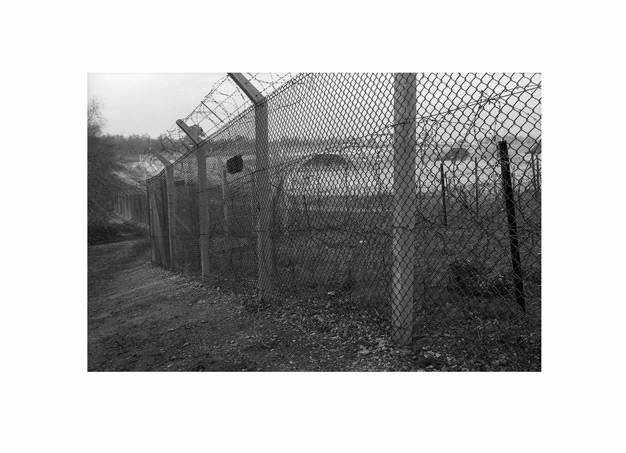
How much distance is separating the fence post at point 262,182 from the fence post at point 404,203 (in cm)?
142

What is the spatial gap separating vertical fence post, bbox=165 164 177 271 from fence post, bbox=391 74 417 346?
450cm

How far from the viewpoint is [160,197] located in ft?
23.5

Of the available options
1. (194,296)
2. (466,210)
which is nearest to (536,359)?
(466,210)

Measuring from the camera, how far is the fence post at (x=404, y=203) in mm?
2254

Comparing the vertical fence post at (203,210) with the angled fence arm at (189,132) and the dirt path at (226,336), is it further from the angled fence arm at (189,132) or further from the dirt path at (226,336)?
the dirt path at (226,336)

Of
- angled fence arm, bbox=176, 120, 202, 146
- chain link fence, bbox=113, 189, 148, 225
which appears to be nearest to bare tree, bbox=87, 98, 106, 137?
angled fence arm, bbox=176, 120, 202, 146

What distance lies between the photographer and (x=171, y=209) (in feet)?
20.9

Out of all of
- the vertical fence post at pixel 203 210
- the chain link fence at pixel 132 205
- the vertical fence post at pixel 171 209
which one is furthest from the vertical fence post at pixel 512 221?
the chain link fence at pixel 132 205

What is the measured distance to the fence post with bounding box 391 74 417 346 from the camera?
225 cm

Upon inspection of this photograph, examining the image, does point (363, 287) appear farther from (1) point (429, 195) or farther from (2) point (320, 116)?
(2) point (320, 116)

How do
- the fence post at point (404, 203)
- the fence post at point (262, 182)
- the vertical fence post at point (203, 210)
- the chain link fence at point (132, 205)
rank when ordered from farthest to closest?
1. the chain link fence at point (132, 205)
2. the vertical fence post at point (203, 210)
3. the fence post at point (262, 182)
4. the fence post at point (404, 203)

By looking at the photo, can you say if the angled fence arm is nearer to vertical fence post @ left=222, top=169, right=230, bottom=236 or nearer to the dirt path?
vertical fence post @ left=222, top=169, right=230, bottom=236

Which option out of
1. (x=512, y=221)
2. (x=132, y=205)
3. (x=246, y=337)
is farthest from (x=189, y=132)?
(x=132, y=205)
